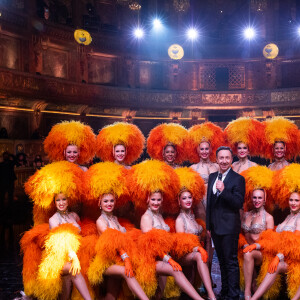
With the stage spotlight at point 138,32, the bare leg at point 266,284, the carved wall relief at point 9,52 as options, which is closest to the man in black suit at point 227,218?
the bare leg at point 266,284

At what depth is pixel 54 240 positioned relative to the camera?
10.8 ft

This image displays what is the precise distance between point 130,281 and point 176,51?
1369 cm

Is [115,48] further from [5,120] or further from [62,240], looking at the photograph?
[62,240]

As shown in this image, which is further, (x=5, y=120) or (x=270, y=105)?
(x=270, y=105)

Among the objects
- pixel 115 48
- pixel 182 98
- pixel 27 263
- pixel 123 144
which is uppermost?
pixel 115 48

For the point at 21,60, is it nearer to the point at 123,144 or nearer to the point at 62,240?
the point at 123,144

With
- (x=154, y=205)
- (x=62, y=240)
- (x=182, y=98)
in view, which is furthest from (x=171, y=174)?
(x=182, y=98)

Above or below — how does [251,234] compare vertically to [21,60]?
below

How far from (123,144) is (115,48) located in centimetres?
1182

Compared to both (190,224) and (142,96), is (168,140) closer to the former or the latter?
(190,224)

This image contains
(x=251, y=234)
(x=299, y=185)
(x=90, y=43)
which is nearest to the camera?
(x=299, y=185)

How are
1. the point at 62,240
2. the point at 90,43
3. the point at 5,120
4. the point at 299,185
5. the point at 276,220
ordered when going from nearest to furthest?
the point at 62,240 → the point at 299,185 → the point at 276,220 → the point at 5,120 → the point at 90,43

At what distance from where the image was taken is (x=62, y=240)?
3260 mm

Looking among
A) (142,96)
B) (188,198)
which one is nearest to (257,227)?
(188,198)
